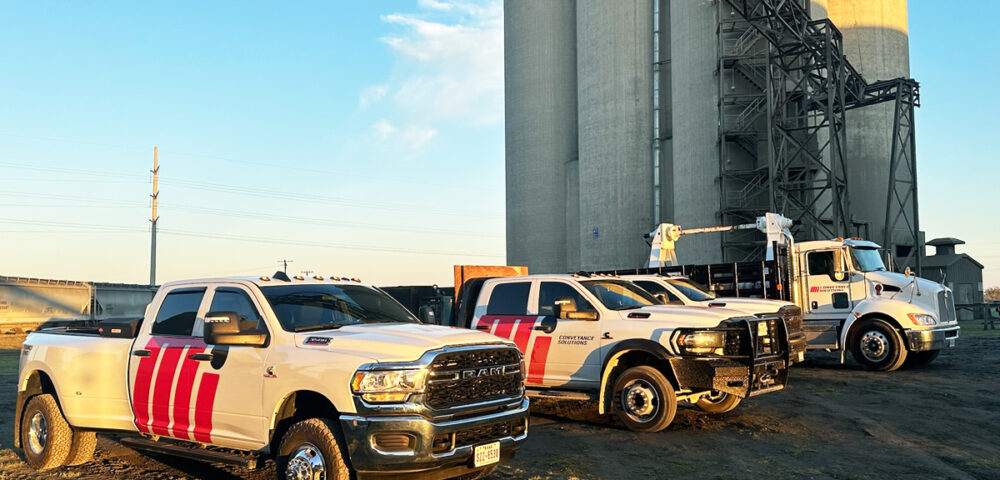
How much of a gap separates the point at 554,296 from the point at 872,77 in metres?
36.4

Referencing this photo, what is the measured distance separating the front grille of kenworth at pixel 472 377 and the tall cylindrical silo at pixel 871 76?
38.2 metres

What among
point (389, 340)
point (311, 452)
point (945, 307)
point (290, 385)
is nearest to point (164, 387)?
point (290, 385)

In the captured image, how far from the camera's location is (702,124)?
35.5 meters

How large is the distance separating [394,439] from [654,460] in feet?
11.6

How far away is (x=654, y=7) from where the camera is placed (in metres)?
40.4

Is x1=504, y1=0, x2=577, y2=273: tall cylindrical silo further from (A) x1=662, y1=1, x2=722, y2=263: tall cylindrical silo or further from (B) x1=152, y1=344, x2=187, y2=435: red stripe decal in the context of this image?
(B) x1=152, y1=344, x2=187, y2=435: red stripe decal

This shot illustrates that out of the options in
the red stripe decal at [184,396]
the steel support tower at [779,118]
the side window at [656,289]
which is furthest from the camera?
the steel support tower at [779,118]

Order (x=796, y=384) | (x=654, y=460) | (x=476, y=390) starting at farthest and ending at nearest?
(x=796, y=384), (x=654, y=460), (x=476, y=390)

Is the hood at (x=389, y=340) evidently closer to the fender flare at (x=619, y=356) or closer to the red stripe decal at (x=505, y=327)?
the fender flare at (x=619, y=356)

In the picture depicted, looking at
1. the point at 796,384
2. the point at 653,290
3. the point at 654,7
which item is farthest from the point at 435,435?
the point at 654,7

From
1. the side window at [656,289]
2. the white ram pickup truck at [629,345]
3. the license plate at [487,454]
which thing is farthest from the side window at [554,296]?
the license plate at [487,454]

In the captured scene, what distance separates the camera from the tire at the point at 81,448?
7.89 m

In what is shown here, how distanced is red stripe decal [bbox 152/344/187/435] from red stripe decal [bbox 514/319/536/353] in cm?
512

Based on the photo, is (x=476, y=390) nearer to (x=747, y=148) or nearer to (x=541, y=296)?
(x=541, y=296)
